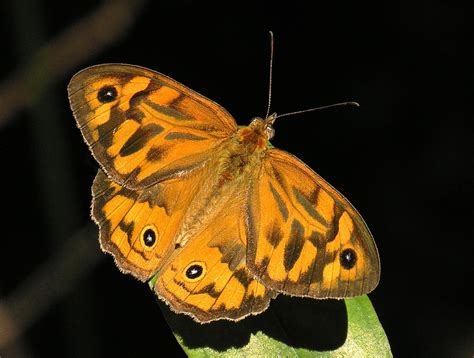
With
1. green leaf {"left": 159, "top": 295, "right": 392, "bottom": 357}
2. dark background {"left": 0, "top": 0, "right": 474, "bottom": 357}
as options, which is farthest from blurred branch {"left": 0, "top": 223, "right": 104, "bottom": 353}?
green leaf {"left": 159, "top": 295, "right": 392, "bottom": 357}

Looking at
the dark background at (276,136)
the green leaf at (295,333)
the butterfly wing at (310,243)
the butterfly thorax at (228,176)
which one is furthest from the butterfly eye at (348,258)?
the dark background at (276,136)

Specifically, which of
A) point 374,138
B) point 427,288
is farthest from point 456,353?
point 374,138

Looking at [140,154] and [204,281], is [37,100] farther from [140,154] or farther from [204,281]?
[204,281]

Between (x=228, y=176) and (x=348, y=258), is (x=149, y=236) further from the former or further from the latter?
(x=348, y=258)

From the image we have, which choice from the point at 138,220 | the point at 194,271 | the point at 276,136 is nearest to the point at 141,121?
the point at 138,220

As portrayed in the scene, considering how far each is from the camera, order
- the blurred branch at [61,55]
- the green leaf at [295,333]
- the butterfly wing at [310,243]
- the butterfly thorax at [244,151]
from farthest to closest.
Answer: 1. the blurred branch at [61,55]
2. the butterfly thorax at [244,151]
3. the green leaf at [295,333]
4. the butterfly wing at [310,243]

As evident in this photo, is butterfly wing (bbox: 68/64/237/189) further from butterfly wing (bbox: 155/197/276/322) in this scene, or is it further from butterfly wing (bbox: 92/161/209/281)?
butterfly wing (bbox: 155/197/276/322)

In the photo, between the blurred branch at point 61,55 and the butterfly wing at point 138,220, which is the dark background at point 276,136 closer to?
the blurred branch at point 61,55
